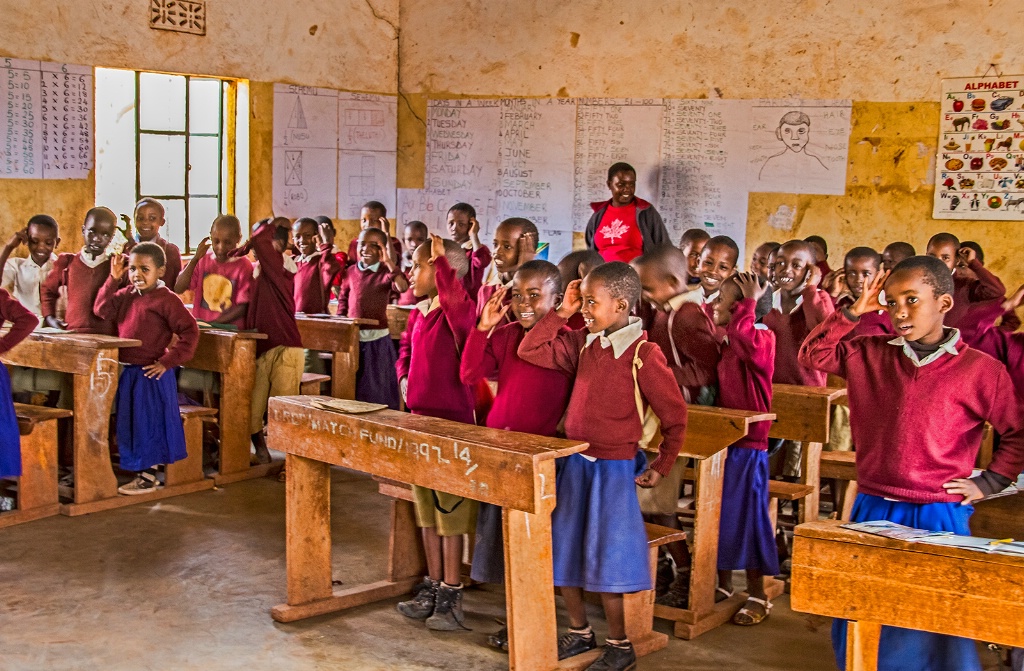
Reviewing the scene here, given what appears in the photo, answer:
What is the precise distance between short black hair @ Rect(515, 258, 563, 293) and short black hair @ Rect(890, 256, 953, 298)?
1.14 metres

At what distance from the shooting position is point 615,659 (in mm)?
3607

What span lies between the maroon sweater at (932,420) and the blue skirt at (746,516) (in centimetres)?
108

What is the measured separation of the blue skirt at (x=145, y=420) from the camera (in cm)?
565

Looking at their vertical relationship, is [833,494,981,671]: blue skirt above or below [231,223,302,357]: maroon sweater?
below

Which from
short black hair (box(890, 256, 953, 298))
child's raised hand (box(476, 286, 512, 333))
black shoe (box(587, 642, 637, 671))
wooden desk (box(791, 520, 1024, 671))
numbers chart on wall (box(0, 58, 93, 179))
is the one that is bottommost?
black shoe (box(587, 642, 637, 671))

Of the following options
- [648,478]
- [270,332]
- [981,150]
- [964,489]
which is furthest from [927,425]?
[981,150]

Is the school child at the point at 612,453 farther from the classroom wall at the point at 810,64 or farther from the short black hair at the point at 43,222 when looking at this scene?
the classroom wall at the point at 810,64

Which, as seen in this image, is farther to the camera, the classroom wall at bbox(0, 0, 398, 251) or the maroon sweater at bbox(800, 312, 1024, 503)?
the classroom wall at bbox(0, 0, 398, 251)

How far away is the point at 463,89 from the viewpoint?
34.3ft

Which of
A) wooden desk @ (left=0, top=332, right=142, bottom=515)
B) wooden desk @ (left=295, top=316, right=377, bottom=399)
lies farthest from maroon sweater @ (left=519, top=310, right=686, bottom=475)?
wooden desk @ (left=295, top=316, right=377, bottom=399)

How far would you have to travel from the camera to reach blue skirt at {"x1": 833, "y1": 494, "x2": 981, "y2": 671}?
9.85 ft

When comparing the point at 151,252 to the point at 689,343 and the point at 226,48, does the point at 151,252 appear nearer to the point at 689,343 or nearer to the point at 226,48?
the point at 689,343

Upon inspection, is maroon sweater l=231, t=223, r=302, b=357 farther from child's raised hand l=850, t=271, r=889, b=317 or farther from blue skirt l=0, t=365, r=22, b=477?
child's raised hand l=850, t=271, r=889, b=317

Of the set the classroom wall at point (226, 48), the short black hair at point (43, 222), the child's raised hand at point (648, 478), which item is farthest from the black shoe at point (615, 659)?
the classroom wall at point (226, 48)
